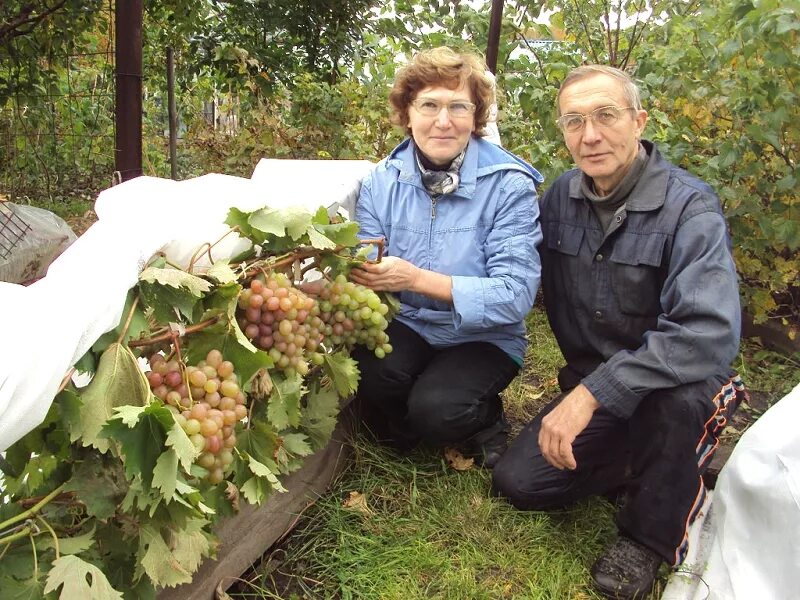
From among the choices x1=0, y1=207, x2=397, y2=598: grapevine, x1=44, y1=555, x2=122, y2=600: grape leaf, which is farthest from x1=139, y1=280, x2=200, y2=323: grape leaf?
x1=44, y1=555, x2=122, y2=600: grape leaf

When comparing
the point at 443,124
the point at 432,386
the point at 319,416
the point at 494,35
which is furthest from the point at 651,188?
the point at 494,35

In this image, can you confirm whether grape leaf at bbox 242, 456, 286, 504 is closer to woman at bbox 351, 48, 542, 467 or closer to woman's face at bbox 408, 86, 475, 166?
woman at bbox 351, 48, 542, 467

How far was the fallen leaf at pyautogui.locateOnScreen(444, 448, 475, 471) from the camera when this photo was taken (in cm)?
256

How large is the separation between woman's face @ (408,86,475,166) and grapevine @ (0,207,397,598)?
2.50 ft

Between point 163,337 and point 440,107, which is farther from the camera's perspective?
point 440,107

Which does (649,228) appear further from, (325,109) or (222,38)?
(222,38)

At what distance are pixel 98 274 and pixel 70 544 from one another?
1.59 ft

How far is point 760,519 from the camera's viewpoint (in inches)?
73.1

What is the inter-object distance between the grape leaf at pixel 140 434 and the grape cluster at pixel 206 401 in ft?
0.22

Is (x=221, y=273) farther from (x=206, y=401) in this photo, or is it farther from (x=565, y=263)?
(x=565, y=263)

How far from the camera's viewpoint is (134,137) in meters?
3.58

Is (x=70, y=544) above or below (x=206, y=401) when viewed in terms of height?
below

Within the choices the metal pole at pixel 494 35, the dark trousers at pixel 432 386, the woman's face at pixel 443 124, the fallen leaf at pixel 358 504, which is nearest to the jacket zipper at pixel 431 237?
the woman's face at pixel 443 124

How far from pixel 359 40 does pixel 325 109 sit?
1.30m
